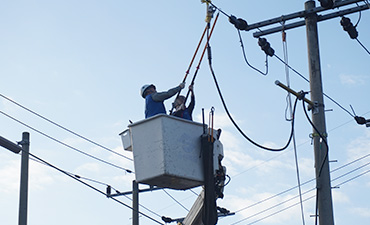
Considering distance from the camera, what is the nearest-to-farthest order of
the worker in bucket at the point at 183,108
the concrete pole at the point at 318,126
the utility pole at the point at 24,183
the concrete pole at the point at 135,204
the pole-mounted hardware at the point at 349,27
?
the worker in bucket at the point at 183,108 → the concrete pole at the point at 318,126 → the pole-mounted hardware at the point at 349,27 → the utility pole at the point at 24,183 → the concrete pole at the point at 135,204

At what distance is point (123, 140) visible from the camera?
1195cm

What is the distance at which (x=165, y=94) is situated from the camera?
39.9ft

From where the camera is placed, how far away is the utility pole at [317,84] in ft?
42.0

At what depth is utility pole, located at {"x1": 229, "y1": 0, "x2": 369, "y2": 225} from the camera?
12797mm

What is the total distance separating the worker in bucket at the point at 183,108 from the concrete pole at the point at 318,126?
2000 millimetres

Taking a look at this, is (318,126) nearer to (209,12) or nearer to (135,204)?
(209,12)

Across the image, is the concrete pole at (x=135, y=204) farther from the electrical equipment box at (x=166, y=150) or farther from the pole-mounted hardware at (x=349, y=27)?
the electrical equipment box at (x=166, y=150)

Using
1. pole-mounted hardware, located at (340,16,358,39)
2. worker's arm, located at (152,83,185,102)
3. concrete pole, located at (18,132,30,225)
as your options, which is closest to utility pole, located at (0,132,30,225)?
concrete pole, located at (18,132,30,225)

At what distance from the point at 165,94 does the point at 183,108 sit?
533mm

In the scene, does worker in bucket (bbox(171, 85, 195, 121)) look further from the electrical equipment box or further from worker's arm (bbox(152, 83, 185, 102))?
the electrical equipment box

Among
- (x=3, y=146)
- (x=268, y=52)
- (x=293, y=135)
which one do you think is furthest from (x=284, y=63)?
(x=3, y=146)

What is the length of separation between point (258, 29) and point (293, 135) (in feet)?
6.89

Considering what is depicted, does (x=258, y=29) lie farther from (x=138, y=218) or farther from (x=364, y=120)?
(x=138, y=218)

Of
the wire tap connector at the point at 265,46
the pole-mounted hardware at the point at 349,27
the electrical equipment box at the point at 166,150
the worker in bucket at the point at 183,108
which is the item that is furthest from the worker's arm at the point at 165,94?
the pole-mounted hardware at the point at 349,27
